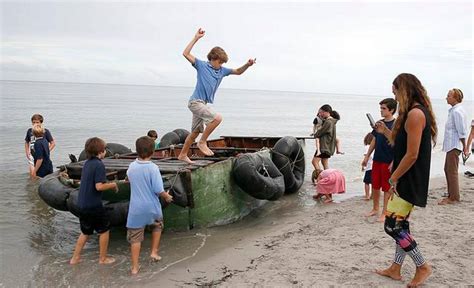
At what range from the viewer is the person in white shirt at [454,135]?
309 inches

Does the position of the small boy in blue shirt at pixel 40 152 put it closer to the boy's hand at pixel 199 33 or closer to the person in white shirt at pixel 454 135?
the boy's hand at pixel 199 33

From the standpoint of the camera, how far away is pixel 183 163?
7.21m

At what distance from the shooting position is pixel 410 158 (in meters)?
4.02

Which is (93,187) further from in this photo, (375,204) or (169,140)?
(169,140)

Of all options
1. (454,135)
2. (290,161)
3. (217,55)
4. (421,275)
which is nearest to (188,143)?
(217,55)

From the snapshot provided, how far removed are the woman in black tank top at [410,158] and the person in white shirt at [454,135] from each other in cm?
407

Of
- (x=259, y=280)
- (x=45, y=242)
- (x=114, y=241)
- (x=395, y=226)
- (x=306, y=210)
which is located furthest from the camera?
(x=306, y=210)

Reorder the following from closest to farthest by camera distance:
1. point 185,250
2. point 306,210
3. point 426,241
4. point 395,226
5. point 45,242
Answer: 1. point 395,226
2. point 426,241
3. point 185,250
4. point 45,242
5. point 306,210

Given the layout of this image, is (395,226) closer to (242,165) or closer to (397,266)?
(397,266)

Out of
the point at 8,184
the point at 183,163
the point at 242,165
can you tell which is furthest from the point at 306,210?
the point at 8,184

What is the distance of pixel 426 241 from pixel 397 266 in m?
1.58

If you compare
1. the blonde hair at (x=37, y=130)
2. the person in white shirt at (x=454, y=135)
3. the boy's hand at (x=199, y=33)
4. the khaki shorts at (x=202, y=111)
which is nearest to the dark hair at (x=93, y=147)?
the khaki shorts at (x=202, y=111)

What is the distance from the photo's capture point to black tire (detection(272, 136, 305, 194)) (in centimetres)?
938

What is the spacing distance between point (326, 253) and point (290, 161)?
4571mm
